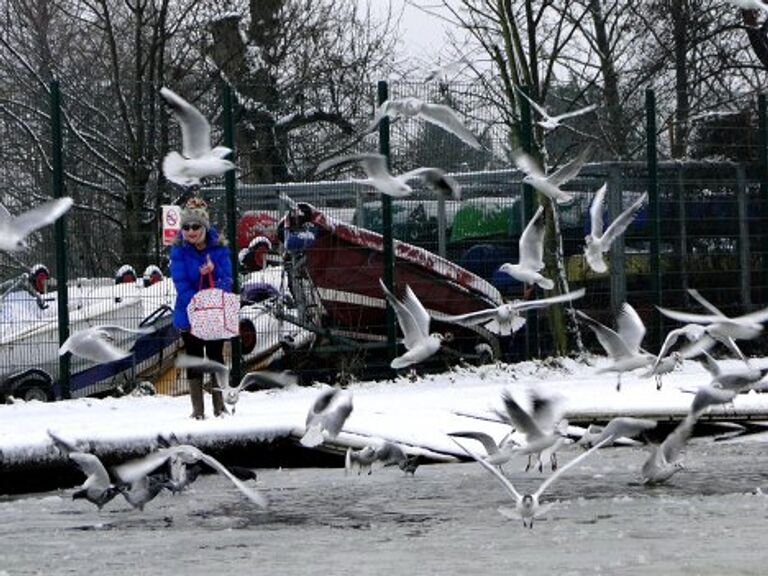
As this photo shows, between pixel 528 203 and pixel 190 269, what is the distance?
4787 mm

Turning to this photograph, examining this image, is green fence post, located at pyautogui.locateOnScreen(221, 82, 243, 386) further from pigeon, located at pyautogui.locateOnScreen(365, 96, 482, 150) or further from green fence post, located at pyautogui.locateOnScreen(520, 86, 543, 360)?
green fence post, located at pyautogui.locateOnScreen(520, 86, 543, 360)

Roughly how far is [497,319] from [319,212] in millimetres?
4288

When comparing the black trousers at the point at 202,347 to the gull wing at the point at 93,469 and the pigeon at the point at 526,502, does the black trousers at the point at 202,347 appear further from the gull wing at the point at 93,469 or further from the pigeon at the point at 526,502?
the pigeon at the point at 526,502

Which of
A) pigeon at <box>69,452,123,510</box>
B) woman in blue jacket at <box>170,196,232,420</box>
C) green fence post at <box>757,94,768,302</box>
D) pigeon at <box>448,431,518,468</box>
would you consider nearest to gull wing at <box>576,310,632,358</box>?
pigeon at <box>448,431,518,468</box>

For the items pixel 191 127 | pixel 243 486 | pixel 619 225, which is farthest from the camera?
pixel 619 225

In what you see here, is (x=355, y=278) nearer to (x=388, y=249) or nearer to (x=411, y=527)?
(x=388, y=249)

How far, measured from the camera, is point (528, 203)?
17375mm

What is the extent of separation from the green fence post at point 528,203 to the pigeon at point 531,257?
5.02m

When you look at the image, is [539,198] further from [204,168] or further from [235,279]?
[204,168]

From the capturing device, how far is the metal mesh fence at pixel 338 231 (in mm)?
15422

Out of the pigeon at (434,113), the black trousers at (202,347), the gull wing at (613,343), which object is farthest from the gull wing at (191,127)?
the gull wing at (613,343)

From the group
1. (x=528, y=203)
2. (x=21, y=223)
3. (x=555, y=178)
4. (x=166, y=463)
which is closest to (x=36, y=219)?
(x=21, y=223)

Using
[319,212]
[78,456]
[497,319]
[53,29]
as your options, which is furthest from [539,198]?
[53,29]

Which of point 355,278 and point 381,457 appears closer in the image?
point 381,457
